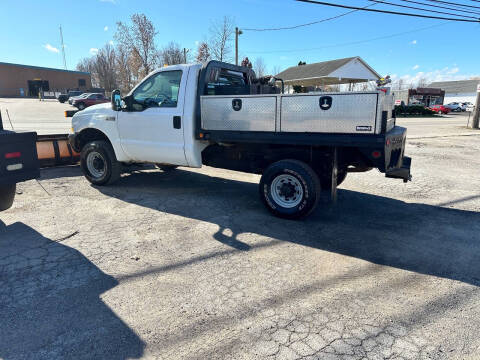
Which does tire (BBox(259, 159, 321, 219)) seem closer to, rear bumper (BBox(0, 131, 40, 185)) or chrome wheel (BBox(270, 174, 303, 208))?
chrome wheel (BBox(270, 174, 303, 208))

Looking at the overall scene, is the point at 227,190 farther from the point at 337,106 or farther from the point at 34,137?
the point at 34,137

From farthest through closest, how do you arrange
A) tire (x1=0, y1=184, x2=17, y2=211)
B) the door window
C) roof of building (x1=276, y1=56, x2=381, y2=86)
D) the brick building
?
the brick building, roof of building (x1=276, y1=56, x2=381, y2=86), the door window, tire (x1=0, y1=184, x2=17, y2=211)

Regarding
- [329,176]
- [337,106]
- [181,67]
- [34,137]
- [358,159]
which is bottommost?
[329,176]

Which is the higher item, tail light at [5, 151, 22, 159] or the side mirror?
the side mirror

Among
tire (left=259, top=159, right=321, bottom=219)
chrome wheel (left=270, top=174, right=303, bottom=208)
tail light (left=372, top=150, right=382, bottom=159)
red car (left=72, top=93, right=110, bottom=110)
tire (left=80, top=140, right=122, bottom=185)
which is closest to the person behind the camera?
tail light (left=372, top=150, right=382, bottom=159)

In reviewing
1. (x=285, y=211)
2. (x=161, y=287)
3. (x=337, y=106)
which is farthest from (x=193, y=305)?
(x=337, y=106)

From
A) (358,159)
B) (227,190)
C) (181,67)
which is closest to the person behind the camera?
(358,159)

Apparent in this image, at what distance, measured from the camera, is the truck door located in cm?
548

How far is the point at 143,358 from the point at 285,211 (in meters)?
3.06

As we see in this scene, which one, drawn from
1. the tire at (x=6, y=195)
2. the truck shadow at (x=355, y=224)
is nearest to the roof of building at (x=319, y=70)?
the truck shadow at (x=355, y=224)

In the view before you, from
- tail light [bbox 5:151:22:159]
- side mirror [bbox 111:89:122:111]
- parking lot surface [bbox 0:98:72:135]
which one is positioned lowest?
parking lot surface [bbox 0:98:72:135]

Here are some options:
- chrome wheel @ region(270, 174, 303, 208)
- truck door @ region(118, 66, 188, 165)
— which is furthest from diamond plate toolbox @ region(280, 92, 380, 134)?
truck door @ region(118, 66, 188, 165)

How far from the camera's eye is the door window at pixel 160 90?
5.53 m

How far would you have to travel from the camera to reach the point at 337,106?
4.22 metres
